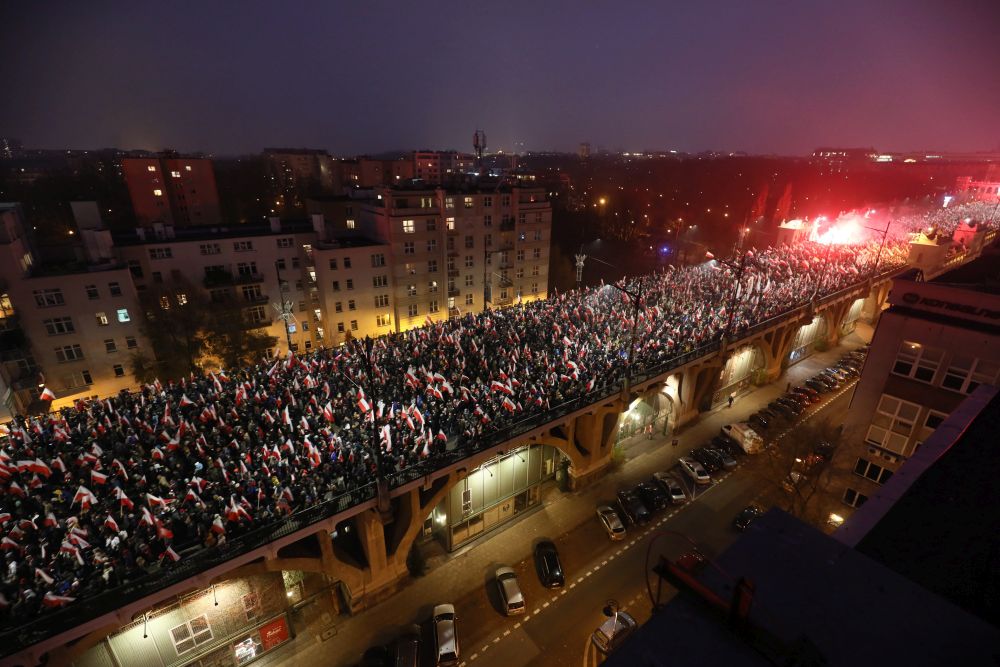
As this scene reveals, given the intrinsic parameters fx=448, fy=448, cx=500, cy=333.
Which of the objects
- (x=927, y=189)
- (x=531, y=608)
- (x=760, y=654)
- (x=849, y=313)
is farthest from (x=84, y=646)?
(x=927, y=189)

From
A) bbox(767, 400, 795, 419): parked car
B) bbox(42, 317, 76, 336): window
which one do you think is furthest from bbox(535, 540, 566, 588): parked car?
bbox(42, 317, 76, 336): window

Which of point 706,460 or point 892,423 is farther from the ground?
point 892,423

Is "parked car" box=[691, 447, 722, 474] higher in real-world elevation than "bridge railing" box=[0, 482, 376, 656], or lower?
lower

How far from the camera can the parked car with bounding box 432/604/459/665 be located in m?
18.2

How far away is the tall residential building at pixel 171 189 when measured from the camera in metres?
60.8

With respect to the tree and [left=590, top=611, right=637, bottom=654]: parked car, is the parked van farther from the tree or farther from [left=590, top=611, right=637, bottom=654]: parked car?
[left=590, top=611, right=637, bottom=654]: parked car

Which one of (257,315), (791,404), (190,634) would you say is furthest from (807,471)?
(257,315)

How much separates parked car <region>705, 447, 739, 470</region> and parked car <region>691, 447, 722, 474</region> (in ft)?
0.90

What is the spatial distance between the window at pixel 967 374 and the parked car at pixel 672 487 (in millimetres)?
13819

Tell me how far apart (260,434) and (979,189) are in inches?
7383

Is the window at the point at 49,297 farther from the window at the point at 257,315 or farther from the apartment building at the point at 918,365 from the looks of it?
the apartment building at the point at 918,365

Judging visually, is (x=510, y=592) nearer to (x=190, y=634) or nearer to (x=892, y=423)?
(x=190, y=634)

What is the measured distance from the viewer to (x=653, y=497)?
26.4 meters

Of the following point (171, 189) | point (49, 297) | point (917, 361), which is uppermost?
point (171, 189)
